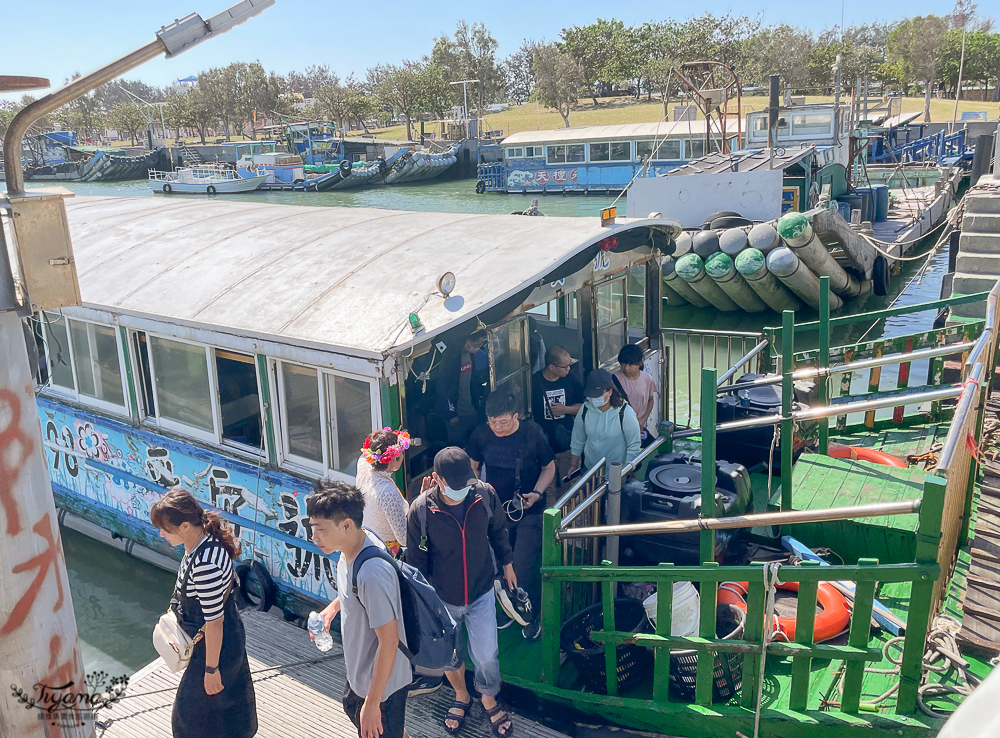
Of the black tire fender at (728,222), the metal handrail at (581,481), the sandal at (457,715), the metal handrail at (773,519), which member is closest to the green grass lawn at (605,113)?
the black tire fender at (728,222)

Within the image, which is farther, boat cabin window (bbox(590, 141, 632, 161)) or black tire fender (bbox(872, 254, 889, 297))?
boat cabin window (bbox(590, 141, 632, 161))

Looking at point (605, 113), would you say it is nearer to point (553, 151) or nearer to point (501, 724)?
point (553, 151)

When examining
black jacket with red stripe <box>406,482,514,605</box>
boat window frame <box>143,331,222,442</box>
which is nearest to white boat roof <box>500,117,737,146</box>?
boat window frame <box>143,331,222,442</box>

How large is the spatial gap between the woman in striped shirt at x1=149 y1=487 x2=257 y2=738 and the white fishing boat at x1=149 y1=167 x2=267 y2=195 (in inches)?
1974

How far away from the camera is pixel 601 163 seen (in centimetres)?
3841

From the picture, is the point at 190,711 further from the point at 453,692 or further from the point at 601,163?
the point at 601,163

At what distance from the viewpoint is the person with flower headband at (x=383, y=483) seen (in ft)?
14.9

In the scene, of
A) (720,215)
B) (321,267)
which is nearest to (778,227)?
(720,215)

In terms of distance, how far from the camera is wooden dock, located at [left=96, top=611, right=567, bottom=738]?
4715 mm

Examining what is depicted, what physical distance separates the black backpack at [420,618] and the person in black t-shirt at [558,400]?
2606 millimetres

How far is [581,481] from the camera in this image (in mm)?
4988

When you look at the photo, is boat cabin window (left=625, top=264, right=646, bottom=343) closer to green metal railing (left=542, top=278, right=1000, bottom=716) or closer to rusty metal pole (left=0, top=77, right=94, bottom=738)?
green metal railing (left=542, top=278, right=1000, bottom=716)

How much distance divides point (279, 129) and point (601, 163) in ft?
182

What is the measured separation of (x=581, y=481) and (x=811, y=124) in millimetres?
25061
